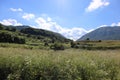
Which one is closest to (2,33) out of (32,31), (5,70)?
(5,70)

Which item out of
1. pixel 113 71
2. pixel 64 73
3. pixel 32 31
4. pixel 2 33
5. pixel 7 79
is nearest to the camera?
pixel 64 73

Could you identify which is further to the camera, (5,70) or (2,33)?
(2,33)

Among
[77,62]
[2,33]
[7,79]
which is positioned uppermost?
[2,33]

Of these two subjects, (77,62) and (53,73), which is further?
(77,62)

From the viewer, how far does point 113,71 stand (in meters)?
9.06

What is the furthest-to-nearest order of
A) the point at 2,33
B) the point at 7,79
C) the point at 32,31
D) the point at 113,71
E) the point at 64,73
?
1. the point at 32,31
2. the point at 2,33
3. the point at 113,71
4. the point at 7,79
5. the point at 64,73

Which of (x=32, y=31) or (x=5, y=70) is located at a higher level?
(x=32, y=31)

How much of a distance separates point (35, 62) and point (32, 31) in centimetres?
18598

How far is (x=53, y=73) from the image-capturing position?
7977 millimetres

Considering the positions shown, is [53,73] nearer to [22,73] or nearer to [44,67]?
[44,67]

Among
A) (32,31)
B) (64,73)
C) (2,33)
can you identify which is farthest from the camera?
(32,31)

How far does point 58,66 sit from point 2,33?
8250 cm

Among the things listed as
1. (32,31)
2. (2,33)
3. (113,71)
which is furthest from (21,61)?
(32,31)

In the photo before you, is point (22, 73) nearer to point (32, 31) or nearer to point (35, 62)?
point (35, 62)
